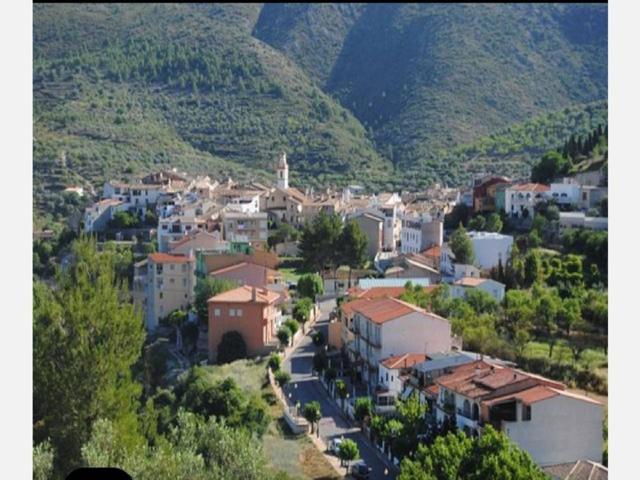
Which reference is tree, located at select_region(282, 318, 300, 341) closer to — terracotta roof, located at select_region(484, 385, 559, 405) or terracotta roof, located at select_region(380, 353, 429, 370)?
terracotta roof, located at select_region(380, 353, 429, 370)

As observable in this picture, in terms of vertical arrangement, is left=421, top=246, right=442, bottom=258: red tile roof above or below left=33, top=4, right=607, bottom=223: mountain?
below

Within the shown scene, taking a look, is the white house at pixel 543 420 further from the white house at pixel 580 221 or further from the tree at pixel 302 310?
the white house at pixel 580 221

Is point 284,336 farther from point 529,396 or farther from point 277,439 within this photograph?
point 529,396

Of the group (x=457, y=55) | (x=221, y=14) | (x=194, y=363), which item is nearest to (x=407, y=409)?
(x=194, y=363)

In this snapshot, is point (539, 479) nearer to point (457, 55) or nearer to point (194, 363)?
point (194, 363)

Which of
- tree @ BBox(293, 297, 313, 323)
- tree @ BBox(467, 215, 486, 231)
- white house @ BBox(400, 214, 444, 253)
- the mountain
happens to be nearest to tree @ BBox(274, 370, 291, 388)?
tree @ BBox(293, 297, 313, 323)

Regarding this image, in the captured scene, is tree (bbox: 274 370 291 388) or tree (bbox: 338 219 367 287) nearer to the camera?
tree (bbox: 274 370 291 388)

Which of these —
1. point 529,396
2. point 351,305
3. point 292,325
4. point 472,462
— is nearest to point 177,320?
point 292,325
